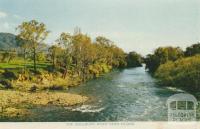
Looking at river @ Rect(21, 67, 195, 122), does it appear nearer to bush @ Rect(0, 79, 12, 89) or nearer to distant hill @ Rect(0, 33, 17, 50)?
bush @ Rect(0, 79, 12, 89)

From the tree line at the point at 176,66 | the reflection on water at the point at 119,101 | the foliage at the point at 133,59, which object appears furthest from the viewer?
the foliage at the point at 133,59

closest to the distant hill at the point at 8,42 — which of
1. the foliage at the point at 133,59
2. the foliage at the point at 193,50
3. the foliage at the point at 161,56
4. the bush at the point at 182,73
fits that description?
the foliage at the point at 133,59

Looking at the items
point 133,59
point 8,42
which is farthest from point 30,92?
point 133,59

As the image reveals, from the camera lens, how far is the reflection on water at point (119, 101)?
468 centimetres

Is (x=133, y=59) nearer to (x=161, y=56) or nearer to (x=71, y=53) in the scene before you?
(x=161, y=56)

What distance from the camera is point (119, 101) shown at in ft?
15.8

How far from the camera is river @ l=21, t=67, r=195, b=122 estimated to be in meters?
4.68

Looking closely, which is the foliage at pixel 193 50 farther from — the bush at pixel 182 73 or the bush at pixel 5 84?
the bush at pixel 5 84

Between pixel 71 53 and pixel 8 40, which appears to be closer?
pixel 8 40

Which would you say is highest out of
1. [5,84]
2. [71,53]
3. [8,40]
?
[8,40]

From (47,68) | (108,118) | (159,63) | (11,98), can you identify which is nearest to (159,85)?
(159,63)

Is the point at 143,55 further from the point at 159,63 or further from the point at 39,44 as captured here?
the point at 39,44

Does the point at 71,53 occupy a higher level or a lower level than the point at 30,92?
higher

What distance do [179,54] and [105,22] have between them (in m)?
0.75
